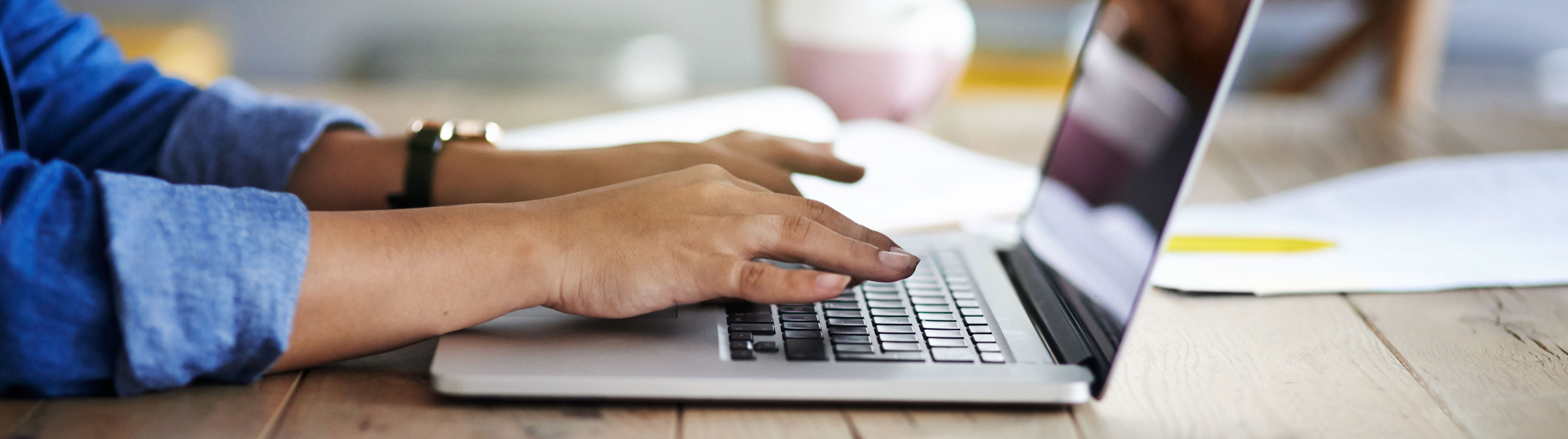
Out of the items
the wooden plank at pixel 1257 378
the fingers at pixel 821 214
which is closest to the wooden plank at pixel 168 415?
Answer: the fingers at pixel 821 214

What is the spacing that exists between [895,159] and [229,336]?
619 mm

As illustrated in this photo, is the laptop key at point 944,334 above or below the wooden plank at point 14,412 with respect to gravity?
above

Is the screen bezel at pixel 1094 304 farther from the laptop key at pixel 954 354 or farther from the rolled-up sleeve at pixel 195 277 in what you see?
the rolled-up sleeve at pixel 195 277

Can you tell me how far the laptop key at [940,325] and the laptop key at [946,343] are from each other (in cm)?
2

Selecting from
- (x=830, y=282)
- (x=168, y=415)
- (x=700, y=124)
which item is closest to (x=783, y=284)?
(x=830, y=282)

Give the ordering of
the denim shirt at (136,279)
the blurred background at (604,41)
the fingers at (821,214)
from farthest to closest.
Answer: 1. the blurred background at (604,41)
2. the fingers at (821,214)
3. the denim shirt at (136,279)

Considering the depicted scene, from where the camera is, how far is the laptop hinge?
460 mm

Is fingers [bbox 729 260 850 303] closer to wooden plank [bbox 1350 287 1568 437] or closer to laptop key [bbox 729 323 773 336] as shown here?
laptop key [bbox 729 323 773 336]

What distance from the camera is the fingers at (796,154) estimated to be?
0.64m

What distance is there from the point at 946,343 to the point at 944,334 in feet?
0.04

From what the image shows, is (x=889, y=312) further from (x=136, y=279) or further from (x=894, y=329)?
(x=136, y=279)

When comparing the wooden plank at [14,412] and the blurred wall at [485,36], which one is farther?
the blurred wall at [485,36]

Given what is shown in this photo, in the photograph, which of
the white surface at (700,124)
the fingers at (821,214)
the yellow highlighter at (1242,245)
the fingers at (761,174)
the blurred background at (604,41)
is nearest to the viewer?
the fingers at (821,214)

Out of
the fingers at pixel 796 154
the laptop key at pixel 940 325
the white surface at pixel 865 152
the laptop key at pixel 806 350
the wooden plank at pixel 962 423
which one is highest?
the fingers at pixel 796 154
